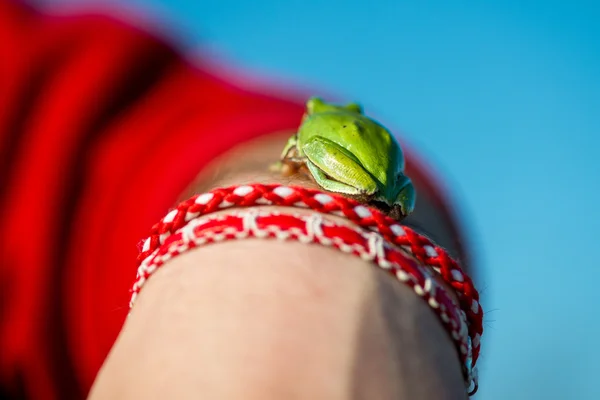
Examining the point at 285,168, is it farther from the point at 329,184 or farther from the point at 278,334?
the point at 278,334

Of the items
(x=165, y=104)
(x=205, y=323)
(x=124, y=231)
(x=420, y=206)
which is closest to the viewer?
(x=205, y=323)

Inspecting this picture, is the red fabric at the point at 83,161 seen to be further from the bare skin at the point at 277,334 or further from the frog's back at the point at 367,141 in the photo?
the bare skin at the point at 277,334

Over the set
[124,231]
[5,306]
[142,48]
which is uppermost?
[142,48]

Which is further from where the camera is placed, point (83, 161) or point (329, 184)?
point (83, 161)

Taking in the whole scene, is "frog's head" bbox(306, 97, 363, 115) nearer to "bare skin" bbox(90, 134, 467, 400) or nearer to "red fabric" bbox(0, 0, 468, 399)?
"red fabric" bbox(0, 0, 468, 399)

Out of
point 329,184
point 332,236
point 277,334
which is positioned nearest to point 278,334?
point 277,334

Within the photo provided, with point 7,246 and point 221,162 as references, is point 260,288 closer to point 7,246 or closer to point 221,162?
point 221,162

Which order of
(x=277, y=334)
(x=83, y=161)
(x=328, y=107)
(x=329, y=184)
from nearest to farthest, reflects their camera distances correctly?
(x=277, y=334), (x=329, y=184), (x=328, y=107), (x=83, y=161)

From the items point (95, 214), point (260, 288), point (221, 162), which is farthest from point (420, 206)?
point (95, 214)
